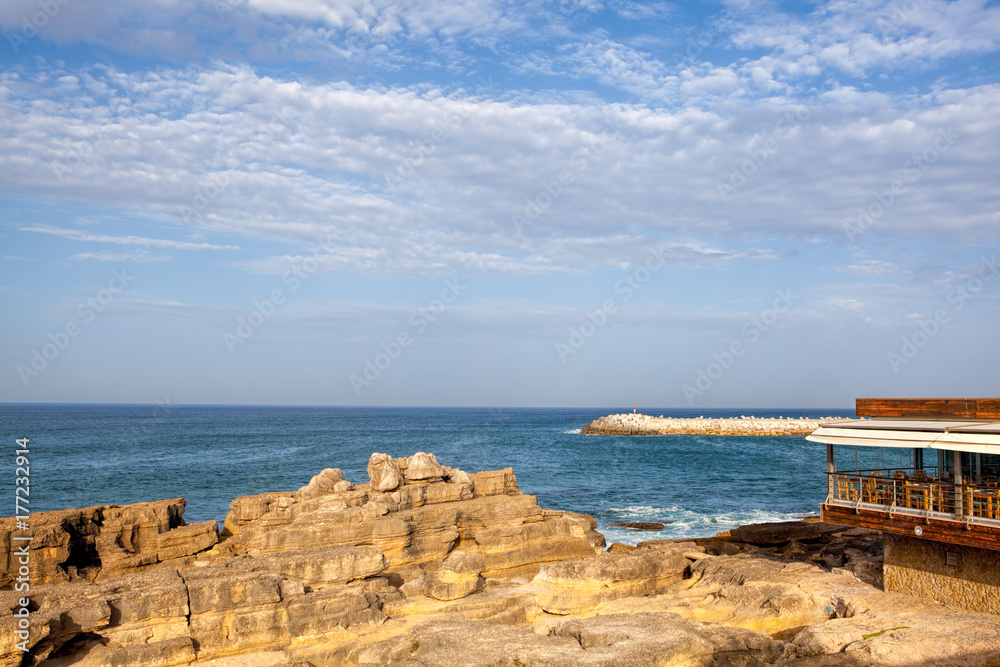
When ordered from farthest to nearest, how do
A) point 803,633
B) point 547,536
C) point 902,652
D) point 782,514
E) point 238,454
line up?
point 238,454 → point 782,514 → point 547,536 → point 803,633 → point 902,652

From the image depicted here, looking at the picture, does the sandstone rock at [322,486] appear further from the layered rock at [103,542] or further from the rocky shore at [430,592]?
the layered rock at [103,542]

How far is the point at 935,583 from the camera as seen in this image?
14.5 metres

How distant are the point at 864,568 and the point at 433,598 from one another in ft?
38.3

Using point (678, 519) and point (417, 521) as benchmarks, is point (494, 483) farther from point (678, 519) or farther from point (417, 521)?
point (678, 519)

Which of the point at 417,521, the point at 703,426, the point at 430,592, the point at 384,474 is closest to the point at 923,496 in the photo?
the point at 430,592

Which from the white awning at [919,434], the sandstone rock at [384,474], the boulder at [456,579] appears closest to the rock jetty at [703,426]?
the sandstone rock at [384,474]

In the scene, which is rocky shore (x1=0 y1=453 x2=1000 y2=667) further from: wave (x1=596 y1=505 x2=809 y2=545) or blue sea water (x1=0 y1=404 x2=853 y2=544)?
blue sea water (x1=0 y1=404 x2=853 y2=544)

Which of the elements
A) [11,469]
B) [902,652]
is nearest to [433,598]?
[902,652]

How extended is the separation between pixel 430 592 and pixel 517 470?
39.6 m

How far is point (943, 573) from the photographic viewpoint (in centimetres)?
1441

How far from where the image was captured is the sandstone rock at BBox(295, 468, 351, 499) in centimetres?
1988

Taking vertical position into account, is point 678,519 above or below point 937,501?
below

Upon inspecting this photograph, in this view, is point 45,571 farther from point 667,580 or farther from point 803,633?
point 803,633

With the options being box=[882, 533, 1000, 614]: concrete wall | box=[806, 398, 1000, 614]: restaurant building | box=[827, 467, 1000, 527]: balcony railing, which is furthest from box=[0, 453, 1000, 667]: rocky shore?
box=[827, 467, 1000, 527]: balcony railing
